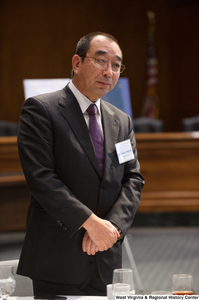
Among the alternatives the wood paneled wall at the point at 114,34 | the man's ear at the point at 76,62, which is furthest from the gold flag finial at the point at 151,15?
the man's ear at the point at 76,62

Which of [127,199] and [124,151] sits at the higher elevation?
[124,151]

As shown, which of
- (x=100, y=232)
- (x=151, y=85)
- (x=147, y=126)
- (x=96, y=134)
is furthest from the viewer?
(x=151, y=85)

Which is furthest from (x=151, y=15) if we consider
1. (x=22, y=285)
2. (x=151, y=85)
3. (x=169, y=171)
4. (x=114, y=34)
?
(x=22, y=285)

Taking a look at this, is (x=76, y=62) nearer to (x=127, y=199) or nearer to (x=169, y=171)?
(x=127, y=199)

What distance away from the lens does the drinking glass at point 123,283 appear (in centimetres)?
130

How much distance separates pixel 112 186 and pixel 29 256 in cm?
48

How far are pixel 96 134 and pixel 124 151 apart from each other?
16cm

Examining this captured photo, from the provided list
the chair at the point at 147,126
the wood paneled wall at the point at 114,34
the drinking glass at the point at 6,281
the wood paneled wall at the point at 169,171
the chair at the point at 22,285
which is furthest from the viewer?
the wood paneled wall at the point at 114,34

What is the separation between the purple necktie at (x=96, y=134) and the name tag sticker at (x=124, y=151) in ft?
0.27

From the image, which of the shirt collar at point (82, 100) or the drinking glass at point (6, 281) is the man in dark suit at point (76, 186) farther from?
the drinking glass at point (6, 281)

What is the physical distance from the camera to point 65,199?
1.73 metres

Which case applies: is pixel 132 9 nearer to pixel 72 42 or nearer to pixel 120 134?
pixel 72 42

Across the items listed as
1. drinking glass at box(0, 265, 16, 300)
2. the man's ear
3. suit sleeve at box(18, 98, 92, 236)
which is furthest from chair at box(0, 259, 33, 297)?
the man's ear

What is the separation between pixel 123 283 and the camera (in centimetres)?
131
